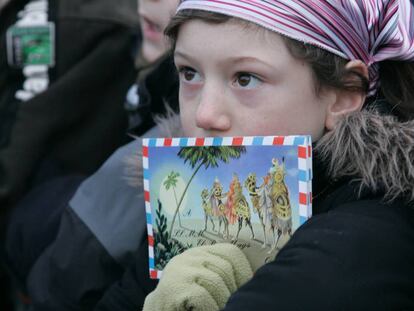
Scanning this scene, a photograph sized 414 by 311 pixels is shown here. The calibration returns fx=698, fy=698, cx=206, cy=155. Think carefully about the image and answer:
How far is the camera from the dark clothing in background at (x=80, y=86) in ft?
8.21

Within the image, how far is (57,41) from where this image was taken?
8.50 feet

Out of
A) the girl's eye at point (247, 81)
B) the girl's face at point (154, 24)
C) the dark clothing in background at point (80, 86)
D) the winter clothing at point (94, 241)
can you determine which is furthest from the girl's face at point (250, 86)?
the dark clothing in background at point (80, 86)

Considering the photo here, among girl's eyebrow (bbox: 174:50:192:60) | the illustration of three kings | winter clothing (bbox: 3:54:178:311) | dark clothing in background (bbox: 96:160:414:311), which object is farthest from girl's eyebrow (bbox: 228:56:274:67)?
winter clothing (bbox: 3:54:178:311)

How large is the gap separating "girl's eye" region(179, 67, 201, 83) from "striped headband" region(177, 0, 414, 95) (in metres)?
0.13

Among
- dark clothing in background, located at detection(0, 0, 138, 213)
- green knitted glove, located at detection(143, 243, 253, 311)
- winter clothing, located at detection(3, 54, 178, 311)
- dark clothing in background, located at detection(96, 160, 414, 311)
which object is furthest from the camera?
dark clothing in background, located at detection(0, 0, 138, 213)

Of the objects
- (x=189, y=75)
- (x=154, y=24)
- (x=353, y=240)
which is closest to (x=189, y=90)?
(x=189, y=75)

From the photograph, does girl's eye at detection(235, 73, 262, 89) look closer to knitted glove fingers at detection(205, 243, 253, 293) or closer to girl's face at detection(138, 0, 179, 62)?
knitted glove fingers at detection(205, 243, 253, 293)

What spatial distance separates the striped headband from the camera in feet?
4.50

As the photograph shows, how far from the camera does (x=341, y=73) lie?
143cm

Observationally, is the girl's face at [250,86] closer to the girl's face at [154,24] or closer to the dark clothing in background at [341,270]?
the dark clothing in background at [341,270]

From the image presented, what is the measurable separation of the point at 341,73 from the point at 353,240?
0.42 metres

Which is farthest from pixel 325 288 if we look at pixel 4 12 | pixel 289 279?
pixel 4 12

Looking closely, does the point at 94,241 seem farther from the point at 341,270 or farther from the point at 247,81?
the point at 341,270

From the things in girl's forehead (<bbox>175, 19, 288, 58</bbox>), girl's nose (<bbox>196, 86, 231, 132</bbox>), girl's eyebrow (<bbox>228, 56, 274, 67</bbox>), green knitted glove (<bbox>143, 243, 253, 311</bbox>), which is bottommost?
green knitted glove (<bbox>143, 243, 253, 311</bbox>)
